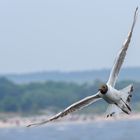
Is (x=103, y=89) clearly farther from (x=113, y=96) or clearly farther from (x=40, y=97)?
(x=40, y=97)

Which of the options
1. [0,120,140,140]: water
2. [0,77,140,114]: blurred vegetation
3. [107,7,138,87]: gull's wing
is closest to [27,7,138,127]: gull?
[107,7,138,87]: gull's wing

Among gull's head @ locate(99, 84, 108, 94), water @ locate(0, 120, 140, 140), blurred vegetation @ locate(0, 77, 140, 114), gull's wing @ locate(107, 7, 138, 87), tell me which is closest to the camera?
gull's head @ locate(99, 84, 108, 94)

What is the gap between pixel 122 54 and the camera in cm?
1184

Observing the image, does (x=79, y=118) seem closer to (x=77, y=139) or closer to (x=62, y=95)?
(x=62, y=95)

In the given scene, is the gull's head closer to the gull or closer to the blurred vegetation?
the gull

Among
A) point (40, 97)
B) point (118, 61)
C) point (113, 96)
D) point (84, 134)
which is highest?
point (40, 97)

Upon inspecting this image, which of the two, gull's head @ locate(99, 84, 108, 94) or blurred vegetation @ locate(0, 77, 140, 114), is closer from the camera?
gull's head @ locate(99, 84, 108, 94)

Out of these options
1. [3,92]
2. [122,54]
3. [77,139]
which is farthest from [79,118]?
[122,54]

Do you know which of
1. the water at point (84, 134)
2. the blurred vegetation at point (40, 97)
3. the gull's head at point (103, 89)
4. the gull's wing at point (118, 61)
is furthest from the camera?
the blurred vegetation at point (40, 97)

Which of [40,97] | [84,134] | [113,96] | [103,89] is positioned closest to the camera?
[103,89]

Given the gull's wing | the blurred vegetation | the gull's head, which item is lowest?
the gull's head

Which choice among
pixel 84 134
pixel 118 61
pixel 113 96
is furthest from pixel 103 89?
pixel 84 134

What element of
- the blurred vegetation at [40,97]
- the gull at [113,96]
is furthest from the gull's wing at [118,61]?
the blurred vegetation at [40,97]

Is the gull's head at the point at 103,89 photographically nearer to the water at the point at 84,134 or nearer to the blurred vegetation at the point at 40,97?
the water at the point at 84,134
